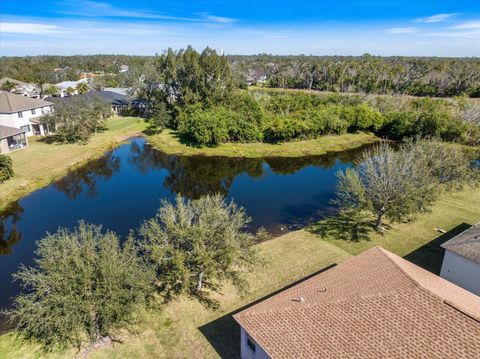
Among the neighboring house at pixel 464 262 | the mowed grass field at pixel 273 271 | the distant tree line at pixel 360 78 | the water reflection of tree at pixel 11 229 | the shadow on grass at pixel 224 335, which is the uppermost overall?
the distant tree line at pixel 360 78

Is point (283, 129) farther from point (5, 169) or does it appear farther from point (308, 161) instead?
point (5, 169)

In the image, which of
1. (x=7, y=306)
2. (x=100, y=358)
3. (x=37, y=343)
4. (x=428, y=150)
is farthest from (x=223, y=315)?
(x=428, y=150)

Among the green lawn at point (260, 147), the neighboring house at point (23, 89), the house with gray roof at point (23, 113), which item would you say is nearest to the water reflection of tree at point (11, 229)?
the green lawn at point (260, 147)

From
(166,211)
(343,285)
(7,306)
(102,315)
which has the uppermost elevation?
(166,211)

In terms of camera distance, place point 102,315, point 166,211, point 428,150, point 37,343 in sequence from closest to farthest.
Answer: point 102,315 → point 37,343 → point 166,211 → point 428,150

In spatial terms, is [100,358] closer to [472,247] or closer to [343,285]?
[343,285]

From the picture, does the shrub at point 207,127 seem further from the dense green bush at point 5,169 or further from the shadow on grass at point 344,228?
the shadow on grass at point 344,228
